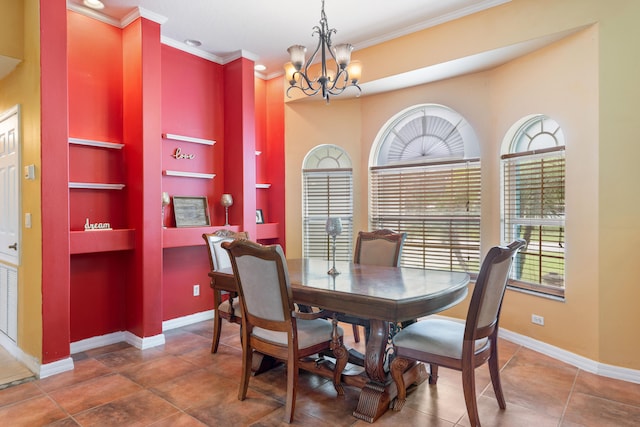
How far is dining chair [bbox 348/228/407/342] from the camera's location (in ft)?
11.2

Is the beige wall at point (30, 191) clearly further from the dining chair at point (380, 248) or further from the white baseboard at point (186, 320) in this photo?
the dining chair at point (380, 248)

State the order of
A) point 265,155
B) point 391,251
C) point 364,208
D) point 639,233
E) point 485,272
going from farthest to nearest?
point 265,155 < point 364,208 < point 391,251 < point 639,233 < point 485,272

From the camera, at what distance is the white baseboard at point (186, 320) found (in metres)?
4.15

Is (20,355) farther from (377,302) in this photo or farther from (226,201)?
(377,302)

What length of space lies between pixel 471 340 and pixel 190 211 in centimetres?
323

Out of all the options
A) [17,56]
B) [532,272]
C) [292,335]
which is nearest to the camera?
[292,335]

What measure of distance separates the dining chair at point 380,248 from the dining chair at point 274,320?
1.04 meters

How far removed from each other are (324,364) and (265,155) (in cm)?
325

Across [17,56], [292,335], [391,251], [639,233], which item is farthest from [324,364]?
[17,56]

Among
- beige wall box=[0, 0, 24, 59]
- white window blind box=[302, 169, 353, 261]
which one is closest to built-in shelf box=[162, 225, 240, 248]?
white window blind box=[302, 169, 353, 261]

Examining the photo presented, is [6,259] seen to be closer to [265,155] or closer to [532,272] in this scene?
[265,155]

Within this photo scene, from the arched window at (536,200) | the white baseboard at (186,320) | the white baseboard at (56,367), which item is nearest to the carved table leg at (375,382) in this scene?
the arched window at (536,200)

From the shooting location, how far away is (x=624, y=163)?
289 cm

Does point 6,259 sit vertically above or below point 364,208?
below
